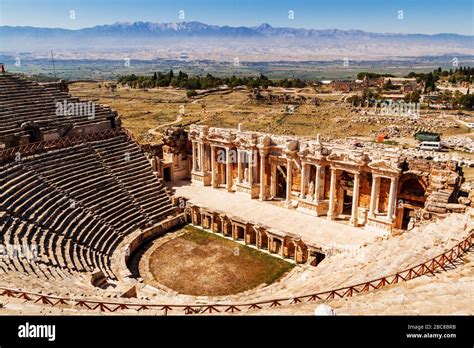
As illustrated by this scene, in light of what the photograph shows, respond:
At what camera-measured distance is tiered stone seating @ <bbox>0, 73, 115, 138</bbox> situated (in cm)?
3114

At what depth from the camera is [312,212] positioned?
32.2 m

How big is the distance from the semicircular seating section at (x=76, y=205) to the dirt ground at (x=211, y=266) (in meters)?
3.33

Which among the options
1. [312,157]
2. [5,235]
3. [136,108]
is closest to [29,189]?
[5,235]

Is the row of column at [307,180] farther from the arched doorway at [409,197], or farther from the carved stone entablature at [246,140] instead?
the arched doorway at [409,197]

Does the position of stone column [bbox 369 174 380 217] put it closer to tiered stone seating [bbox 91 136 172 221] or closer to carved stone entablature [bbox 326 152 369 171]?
carved stone entablature [bbox 326 152 369 171]

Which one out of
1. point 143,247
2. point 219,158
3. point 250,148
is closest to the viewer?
point 143,247

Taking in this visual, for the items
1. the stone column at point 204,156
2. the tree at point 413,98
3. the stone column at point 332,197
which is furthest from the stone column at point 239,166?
the tree at point 413,98

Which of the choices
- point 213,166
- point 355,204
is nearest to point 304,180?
point 355,204

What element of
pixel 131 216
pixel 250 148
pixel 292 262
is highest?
pixel 250 148

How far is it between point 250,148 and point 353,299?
22.1m

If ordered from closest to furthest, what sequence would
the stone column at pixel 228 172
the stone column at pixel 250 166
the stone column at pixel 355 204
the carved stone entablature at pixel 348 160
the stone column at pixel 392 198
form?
the stone column at pixel 392 198 → the carved stone entablature at pixel 348 160 → the stone column at pixel 355 204 → the stone column at pixel 250 166 → the stone column at pixel 228 172

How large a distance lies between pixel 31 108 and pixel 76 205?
1046 cm

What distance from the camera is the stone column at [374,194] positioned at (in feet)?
94.9
